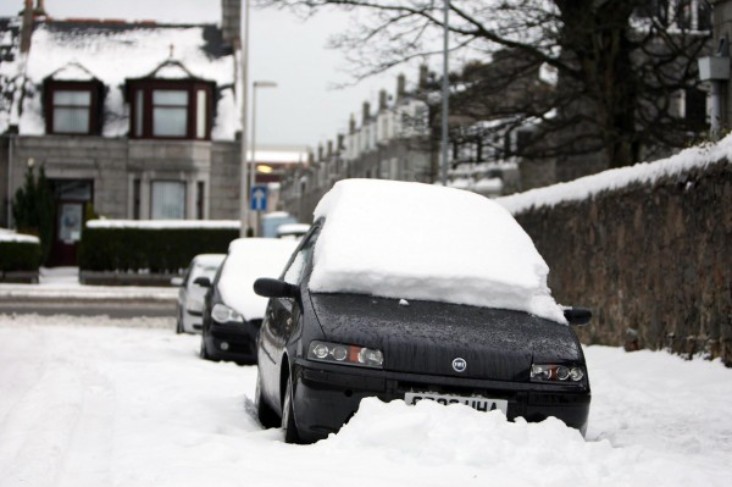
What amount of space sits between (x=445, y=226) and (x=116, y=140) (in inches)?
1551

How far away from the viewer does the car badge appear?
718 cm

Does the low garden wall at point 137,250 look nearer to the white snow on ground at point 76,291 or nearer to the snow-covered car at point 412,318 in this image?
the white snow on ground at point 76,291

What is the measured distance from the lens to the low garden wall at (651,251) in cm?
1242

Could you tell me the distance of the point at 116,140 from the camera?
1842 inches

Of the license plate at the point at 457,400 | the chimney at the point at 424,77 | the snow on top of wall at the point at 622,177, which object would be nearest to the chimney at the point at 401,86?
the chimney at the point at 424,77

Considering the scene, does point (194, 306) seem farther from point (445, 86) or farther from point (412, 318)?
point (412, 318)

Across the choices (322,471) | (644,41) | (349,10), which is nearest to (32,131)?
(349,10)

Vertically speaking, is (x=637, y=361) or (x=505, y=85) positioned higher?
(x=505, y=85)

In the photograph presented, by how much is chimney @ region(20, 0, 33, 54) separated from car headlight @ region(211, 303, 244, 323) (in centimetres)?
3627

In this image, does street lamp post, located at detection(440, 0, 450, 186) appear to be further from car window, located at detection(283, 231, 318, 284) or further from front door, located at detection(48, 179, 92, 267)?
front door, located at detection(48, 179, 92, 267)

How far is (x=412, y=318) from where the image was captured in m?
7.56

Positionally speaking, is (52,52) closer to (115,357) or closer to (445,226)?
(115,357)

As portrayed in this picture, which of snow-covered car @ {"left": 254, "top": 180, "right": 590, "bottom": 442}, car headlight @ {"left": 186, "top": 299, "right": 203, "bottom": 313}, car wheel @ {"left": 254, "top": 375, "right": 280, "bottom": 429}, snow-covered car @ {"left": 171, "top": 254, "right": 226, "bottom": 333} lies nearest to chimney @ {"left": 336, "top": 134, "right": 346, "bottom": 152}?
snow-covered car @ {"left": 171, "top": 254, "right": 226, "bottom": 333}

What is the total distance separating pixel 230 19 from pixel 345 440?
4453cm
